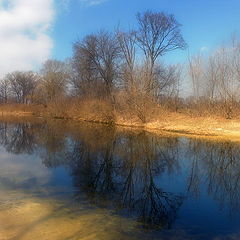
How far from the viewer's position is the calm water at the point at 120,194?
6016mm

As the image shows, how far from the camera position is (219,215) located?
707 cm

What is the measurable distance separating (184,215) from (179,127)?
19465 mm

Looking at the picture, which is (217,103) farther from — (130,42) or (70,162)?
(70,162)

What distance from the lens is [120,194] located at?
27.7 feet

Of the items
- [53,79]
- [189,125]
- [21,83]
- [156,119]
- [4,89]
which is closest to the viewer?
[189,125]

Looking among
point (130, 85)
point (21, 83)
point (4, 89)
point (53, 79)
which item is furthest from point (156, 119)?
point (4, 89)

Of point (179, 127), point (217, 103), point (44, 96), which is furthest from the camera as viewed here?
point (44, 96)

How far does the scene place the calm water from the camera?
6.02 metres

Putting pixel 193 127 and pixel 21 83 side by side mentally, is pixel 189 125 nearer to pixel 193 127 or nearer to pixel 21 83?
pixel 193 127

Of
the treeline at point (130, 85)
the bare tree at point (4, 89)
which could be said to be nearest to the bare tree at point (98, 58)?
the treeline at point (130, 85)

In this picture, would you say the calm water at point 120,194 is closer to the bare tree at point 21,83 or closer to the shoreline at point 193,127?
the shoreline at point 193,127

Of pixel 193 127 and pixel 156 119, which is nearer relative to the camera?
pixel 193 127

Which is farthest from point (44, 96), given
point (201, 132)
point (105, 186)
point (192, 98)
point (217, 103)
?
point (105, 186)

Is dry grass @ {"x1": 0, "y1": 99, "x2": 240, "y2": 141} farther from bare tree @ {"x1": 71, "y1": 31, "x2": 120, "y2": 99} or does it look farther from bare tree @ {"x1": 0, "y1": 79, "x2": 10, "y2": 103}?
bare tree @ {"x1": 0, "y1": 79, "x2": 10, "y2": 103}
